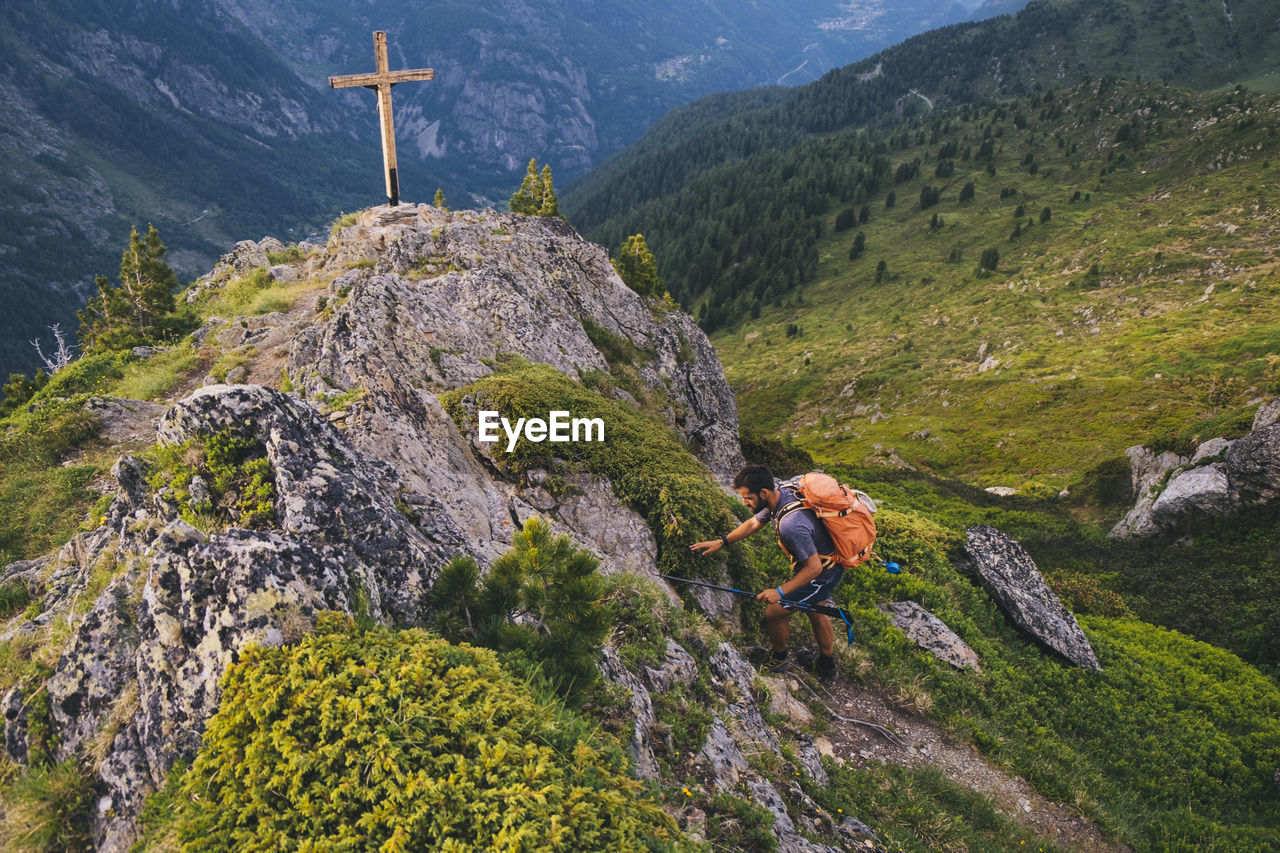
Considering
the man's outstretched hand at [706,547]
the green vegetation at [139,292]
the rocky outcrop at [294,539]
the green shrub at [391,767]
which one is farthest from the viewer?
the green vegetation at [139,292]

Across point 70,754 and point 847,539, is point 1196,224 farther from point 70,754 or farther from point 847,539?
point 70,754

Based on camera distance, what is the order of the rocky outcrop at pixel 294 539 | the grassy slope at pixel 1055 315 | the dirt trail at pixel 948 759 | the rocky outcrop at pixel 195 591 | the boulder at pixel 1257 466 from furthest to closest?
the grassy slope at pixel 1055 315 → the boulder at pixel 1257 466 → the dirt trail at pixel 948 759 → the rocky outcrop at pixel 294 539 → the rocky outcrop at pixel 195 591

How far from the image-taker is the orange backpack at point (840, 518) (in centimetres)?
780

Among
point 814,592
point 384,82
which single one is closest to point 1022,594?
point 814,592

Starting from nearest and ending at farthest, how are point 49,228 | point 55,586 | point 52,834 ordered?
point 52,834, point 55,586, point 49,228

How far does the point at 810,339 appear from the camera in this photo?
76.8 meters

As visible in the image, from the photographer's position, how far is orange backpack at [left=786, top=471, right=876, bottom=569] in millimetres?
7801

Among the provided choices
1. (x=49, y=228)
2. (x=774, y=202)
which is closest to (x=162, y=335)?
(x=774, y=202)

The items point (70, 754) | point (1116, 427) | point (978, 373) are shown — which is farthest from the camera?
point (978, 373)

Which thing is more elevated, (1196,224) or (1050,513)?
(1196,224)

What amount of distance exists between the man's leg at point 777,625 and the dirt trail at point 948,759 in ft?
3.48

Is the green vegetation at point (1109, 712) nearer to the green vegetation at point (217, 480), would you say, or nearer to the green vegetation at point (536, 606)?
the green vegetation at point (536, 606)

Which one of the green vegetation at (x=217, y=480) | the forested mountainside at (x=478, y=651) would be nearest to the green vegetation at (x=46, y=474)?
the forested mountainside at (x=478, y=651)

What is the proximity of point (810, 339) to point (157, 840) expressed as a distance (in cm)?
7962
